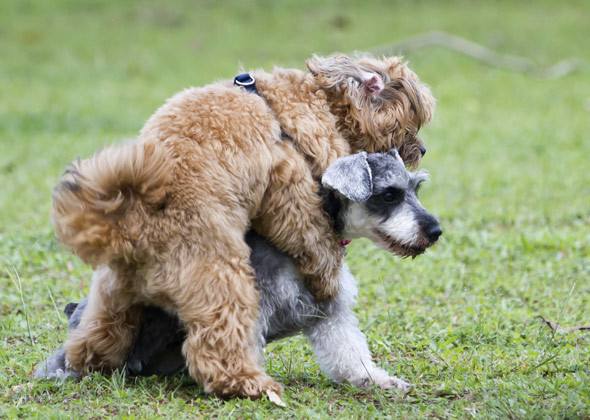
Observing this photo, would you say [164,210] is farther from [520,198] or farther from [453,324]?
[520,198]

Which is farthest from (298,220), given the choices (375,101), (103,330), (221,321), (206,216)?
(103,330)

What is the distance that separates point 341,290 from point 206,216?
104cm

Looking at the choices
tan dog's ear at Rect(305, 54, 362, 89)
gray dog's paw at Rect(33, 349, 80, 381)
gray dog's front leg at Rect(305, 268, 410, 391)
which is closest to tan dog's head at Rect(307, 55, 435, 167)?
tan dog's ear at Rect(305, 54, 362, 89)

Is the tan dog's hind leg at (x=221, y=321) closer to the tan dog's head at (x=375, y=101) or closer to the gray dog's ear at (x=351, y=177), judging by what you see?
the gray dog's ear at (x=351, y=177)

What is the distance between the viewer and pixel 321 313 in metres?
5.71

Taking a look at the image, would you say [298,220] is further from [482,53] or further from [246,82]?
[482,53]

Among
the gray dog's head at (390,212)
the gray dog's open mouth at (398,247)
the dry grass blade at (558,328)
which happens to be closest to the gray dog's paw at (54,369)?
the gray dog's head at (390,212)

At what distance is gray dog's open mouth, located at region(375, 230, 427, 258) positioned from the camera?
5.82 meters

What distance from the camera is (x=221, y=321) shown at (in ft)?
16.6

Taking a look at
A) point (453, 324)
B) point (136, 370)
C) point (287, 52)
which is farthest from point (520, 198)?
point (287, 52)

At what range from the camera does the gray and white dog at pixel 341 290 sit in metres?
5.51

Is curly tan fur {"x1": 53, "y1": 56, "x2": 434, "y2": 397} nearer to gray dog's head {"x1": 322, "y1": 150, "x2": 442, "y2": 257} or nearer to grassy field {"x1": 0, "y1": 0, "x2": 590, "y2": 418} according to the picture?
gray dog's head {"x1": 322, "y1": 150, "x2": 442, "y2": 257}

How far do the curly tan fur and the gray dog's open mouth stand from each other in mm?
317

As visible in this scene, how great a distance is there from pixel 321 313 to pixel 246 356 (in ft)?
2.31
